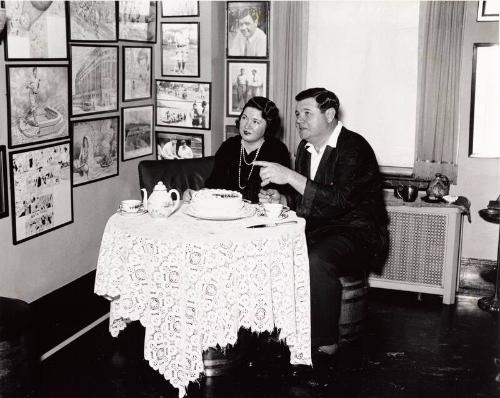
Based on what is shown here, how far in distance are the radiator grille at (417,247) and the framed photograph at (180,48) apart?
2183 mm

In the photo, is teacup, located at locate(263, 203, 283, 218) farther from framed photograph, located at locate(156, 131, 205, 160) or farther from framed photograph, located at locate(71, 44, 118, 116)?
framed photograph, located at locate(156, 131, 205, 160)

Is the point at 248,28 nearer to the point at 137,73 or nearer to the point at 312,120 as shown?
the point at 137,73

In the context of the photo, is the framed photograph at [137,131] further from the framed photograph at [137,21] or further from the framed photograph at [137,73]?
the framed photograph at [137,21]

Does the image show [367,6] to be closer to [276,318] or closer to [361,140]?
[361,140]

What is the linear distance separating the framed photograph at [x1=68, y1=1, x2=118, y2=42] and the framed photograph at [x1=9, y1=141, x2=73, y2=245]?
2.66 feet

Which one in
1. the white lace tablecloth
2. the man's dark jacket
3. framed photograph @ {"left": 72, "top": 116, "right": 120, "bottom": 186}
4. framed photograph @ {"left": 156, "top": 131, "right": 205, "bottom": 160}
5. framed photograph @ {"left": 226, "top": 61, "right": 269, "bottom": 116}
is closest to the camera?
the white lace tablecloth

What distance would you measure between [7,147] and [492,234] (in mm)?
3828

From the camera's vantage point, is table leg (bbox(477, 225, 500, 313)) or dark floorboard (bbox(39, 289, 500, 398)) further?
table leg (bbox(477, 225, 500, 313))

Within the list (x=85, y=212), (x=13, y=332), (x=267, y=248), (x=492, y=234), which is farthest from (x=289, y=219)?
(x=492, y=234)

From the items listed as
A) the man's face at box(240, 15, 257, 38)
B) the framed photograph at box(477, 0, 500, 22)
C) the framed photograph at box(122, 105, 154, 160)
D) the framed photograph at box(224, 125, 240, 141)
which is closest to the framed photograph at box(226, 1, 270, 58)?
the man's face at box(240, 15, 257, 38)

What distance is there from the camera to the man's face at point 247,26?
236 inches

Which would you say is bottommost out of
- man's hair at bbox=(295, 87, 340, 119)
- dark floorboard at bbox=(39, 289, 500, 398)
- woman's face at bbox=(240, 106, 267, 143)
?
dark floorboard at bbox=(39, 289, 500, 398)

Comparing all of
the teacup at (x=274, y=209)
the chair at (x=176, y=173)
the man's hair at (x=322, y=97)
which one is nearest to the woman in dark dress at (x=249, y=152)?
the chair at (x=176, y=173)

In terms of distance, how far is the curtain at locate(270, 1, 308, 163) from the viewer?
19.1 ft
